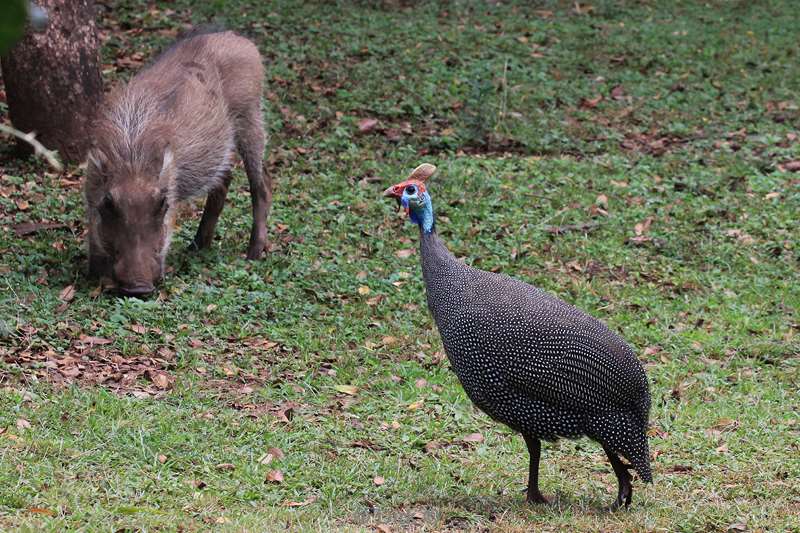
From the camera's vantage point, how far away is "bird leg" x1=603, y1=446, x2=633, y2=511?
4961mm

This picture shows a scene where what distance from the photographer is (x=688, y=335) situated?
7.54 meters

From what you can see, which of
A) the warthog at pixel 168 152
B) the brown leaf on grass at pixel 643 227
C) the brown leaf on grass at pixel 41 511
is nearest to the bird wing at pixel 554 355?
the brown leaf on grass at pixel 41 511

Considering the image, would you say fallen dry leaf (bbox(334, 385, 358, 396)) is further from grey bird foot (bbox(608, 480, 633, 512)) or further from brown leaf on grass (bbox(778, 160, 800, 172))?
brown leaf on grass (bbox(778, 160, 800, 172))

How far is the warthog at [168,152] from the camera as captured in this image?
7492 mm

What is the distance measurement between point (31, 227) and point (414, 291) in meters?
3.18

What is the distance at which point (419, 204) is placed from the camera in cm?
518

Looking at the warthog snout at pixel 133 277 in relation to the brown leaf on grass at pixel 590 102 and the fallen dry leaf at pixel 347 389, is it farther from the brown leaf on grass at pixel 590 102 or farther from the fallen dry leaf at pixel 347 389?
the brown leaf on grass at pixel 590 102

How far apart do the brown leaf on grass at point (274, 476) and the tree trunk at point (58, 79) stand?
5.36 meters

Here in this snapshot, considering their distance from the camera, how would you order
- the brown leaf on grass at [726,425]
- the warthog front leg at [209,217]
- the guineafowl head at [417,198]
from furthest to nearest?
the warthog front leg at [209,217] → the brown leaf on grass at [726,425] → the guineafowl head at [417,198]

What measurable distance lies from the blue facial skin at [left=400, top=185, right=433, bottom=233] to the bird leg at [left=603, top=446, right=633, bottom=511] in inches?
55.6

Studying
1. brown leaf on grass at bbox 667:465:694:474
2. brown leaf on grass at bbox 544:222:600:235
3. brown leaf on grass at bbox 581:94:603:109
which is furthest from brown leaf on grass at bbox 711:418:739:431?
brown leaf on grass at bbox 581:94:603:109

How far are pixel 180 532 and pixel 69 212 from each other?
5.09 meters

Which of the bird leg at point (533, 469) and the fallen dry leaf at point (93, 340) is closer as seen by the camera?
the bird leg at point (533, 469)

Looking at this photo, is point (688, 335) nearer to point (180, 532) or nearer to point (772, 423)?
point (772, 423)
